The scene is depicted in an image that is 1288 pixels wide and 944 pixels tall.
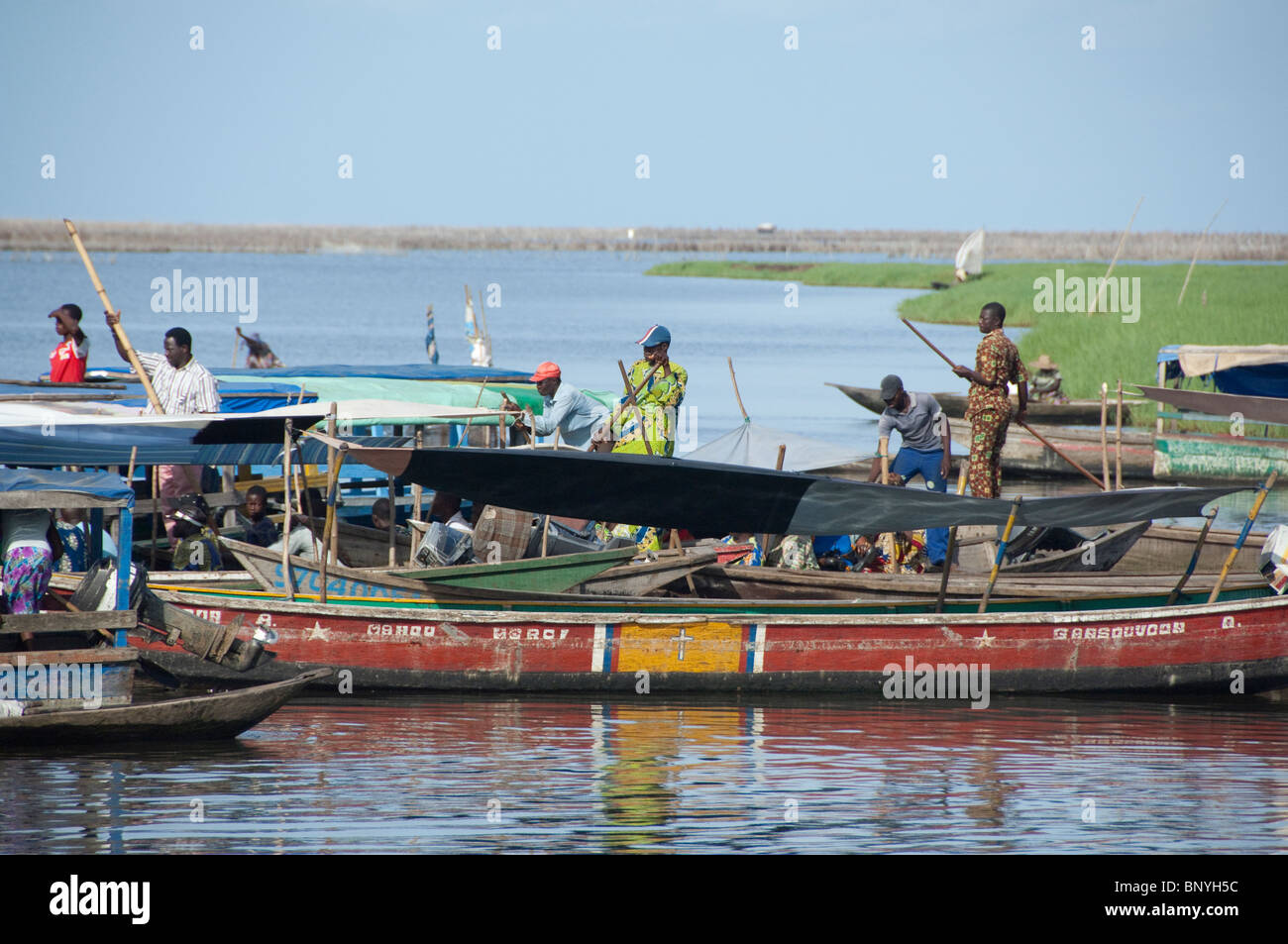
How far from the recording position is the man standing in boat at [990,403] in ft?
37.1

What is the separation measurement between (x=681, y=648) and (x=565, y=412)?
2411 mm

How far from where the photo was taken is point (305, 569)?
972 cm

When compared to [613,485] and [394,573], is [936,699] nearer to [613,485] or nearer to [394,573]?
A: [613,485]

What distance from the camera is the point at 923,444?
11391 mm

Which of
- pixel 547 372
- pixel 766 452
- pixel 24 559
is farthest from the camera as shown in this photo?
pixel 766 452

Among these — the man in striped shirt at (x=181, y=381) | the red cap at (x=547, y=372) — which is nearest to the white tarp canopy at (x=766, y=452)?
the red cap at (x=547, y=372)

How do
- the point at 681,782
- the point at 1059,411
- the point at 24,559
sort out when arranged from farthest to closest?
the point at 1059,411
the point at 681,782
the point at 24,559

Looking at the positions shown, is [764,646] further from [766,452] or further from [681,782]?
[766,452]

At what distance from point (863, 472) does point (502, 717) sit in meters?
9.71

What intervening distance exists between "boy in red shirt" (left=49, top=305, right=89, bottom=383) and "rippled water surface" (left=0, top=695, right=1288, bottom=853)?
488 cm

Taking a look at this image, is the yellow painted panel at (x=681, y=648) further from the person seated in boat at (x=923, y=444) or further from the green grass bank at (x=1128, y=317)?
the green grass bank at (x=1128, y=317)

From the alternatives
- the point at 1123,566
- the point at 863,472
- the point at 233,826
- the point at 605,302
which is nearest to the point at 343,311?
the point at 605,302
